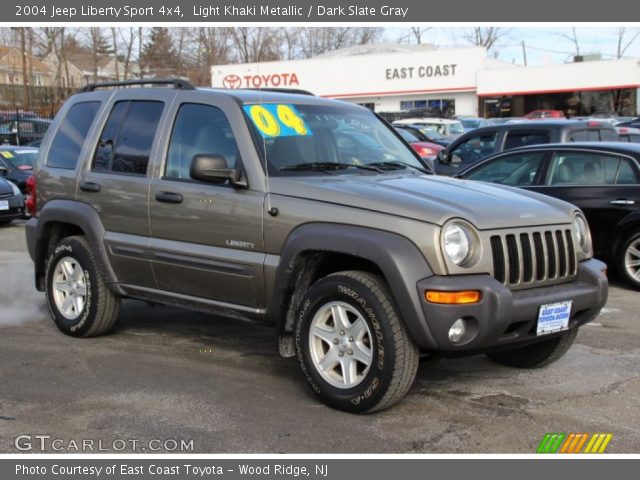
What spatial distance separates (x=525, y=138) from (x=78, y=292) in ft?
24.7

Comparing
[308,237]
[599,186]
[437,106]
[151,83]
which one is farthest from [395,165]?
[437,106]

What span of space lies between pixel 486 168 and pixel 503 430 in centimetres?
583

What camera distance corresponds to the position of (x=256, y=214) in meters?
5.23

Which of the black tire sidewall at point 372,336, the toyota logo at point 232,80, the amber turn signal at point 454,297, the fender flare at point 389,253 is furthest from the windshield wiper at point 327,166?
the toyota logo at point 232,80

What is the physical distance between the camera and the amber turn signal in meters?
4.41

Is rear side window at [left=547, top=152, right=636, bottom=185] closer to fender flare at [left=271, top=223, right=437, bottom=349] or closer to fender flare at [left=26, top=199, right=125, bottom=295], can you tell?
fender flare at [left=271, top=223, right=437, bottom=349]

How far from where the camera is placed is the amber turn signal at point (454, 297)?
14.5 ft

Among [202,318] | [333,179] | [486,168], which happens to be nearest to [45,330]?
[202,318]

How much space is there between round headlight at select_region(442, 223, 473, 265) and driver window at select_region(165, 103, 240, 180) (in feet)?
5.48

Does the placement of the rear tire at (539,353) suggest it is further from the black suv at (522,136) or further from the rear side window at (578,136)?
the rear side window at (578,136)

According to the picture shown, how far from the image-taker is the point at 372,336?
464 cm

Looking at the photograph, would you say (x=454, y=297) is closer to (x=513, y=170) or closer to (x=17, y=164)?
(x=513, y=170)

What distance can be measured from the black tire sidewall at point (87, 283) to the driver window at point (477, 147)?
7500 millimetres

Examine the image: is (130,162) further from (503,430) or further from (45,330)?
(503,430)
